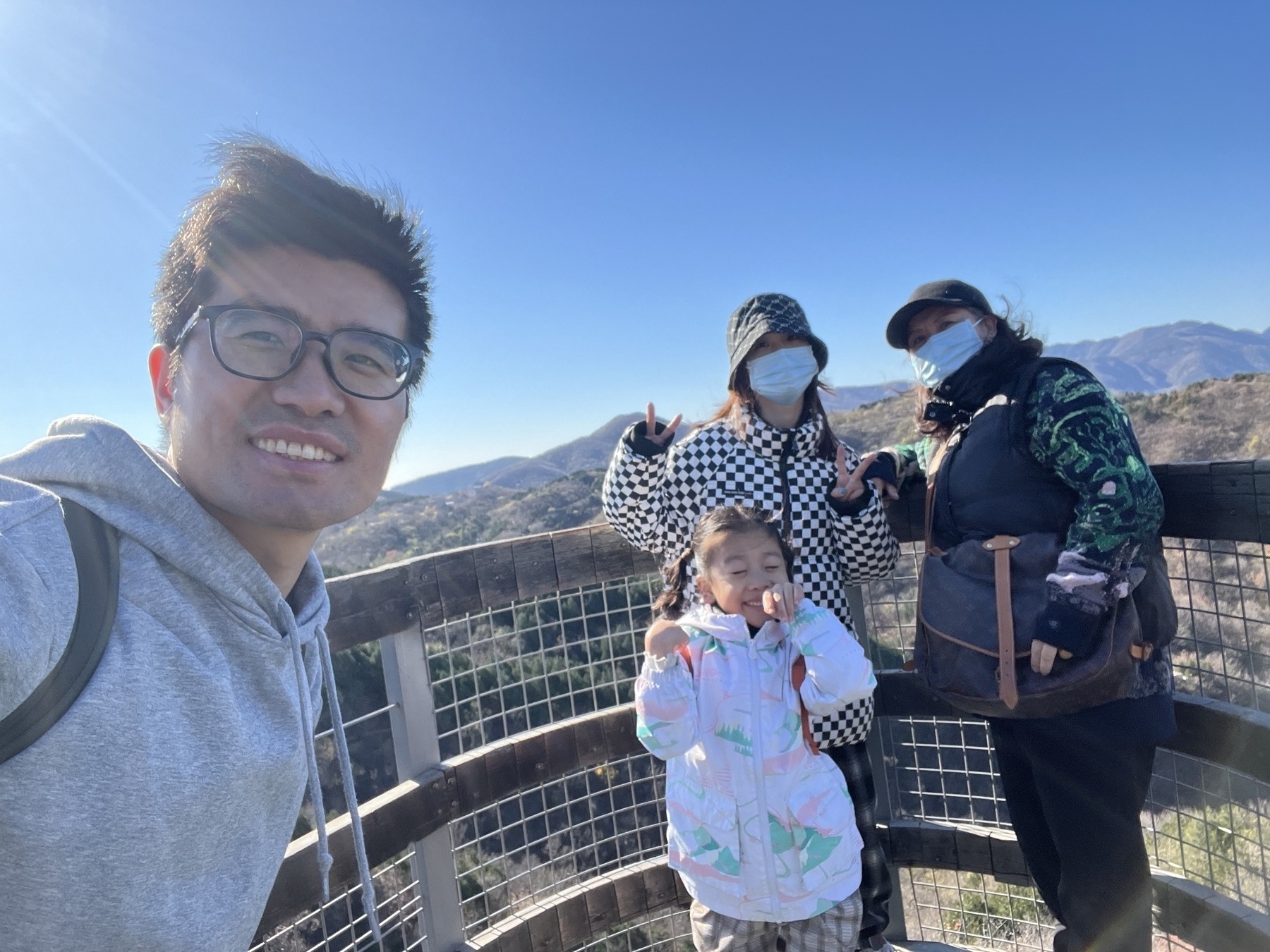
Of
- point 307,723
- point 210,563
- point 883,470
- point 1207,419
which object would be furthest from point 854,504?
point 1207,419

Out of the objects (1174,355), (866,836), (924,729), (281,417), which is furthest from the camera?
(1174,355)

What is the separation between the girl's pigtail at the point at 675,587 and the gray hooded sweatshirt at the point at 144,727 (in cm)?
118

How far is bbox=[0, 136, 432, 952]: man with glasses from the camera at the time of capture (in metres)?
0.81

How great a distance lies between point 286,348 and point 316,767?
68 cm

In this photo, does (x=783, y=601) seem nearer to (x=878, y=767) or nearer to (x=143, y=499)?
(x=878, y=767)

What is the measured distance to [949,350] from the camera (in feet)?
7.19

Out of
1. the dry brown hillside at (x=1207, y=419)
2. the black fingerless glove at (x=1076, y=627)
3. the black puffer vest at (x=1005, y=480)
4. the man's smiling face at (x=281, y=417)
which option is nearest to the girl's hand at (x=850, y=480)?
the black puffer vest at (x=1005, y=480)

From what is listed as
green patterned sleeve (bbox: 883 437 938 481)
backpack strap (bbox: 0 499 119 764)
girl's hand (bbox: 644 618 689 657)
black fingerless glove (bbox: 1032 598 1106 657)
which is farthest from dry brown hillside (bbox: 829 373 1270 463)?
backpack strap (bbox: 0 499 119 764)

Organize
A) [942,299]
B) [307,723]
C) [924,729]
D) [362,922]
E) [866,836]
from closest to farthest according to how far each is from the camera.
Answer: [307,723] → [866,836] → [942,299] → [924,729] → [362,922]

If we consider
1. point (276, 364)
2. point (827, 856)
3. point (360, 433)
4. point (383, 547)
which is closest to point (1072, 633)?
point (827, 856)

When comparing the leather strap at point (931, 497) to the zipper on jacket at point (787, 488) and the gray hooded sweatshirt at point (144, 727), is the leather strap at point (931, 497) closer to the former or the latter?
the zipper on jacket at point (787, 488)

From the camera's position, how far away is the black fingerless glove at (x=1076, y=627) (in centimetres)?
174

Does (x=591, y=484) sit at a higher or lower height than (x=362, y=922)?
higher

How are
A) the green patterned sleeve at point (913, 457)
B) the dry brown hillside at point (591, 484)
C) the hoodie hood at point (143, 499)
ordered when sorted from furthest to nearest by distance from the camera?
the dry brown hillside at point (591, 484), the green patterned sleeve at point (913, 457), the hoodie hood at point (143, 499)
